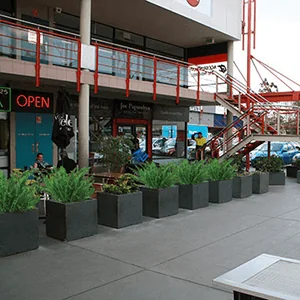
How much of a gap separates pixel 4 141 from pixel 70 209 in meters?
7.91

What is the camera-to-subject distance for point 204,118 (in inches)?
1901

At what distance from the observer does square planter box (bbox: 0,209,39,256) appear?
20.1ft

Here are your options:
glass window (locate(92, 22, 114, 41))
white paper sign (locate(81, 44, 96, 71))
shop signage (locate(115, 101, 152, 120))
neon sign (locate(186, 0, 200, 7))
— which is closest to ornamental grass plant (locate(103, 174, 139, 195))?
white paper sign (locate(81, 44, 96, 71))

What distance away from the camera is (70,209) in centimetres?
700

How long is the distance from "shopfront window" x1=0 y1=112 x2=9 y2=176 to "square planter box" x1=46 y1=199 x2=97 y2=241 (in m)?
7.21

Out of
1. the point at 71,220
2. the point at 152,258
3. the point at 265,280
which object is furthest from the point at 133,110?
the point at 265,280

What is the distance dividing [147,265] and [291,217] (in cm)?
478

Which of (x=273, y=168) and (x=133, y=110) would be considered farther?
(x=133, y=110)

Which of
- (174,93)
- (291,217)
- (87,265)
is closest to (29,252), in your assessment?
(87,265)

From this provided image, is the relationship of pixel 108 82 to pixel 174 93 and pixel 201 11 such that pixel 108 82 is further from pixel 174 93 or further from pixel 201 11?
pixel 201 11

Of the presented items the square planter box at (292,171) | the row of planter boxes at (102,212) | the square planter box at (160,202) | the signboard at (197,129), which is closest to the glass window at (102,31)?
the row of planter boxes at (102,212)

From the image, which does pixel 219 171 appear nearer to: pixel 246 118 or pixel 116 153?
pixel 116 153

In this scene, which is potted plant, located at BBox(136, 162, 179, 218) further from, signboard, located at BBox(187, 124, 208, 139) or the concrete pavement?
signboard, located at BBox(187, 124, 208, 139)

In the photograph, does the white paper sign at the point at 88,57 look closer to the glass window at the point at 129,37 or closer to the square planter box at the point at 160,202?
the glass window at the point at 129,37
